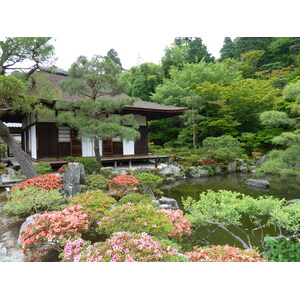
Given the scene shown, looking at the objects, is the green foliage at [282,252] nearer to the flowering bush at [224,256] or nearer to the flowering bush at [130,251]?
the flowering bush at [224,256]

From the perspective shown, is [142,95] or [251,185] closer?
[251,185]

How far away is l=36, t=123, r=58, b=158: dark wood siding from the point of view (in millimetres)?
7953

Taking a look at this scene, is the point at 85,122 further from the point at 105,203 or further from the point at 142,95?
the point at 142,95

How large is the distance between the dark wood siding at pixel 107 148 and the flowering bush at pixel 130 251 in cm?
735

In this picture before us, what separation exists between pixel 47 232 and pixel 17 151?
11.2 ft

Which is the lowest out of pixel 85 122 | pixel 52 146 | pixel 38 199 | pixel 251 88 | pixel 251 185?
pixel 251 185

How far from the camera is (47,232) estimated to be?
7.31 feet

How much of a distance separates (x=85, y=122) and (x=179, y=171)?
185 inches

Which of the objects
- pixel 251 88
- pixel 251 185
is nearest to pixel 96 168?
pixel 251 185

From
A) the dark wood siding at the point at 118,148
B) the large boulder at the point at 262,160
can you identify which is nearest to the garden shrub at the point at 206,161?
the large boulder at the point at 262,160

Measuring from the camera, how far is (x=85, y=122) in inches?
244

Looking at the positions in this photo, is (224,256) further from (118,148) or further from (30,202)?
(118,148)

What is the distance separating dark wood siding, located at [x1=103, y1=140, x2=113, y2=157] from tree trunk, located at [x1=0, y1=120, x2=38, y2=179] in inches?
163

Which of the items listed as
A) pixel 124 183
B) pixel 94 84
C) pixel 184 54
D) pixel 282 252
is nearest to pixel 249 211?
pixel 282 252
